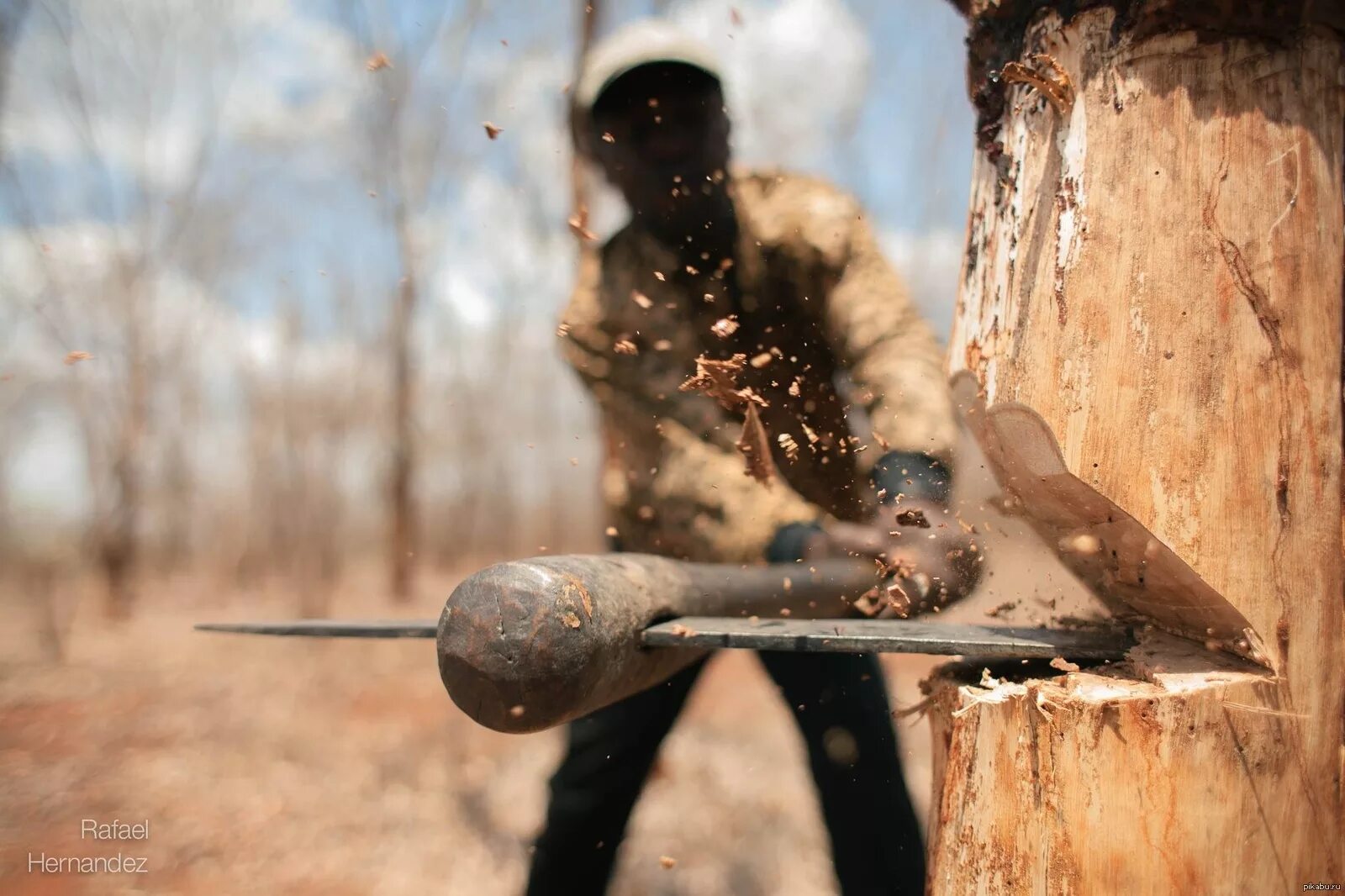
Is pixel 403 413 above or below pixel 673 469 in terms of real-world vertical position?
above

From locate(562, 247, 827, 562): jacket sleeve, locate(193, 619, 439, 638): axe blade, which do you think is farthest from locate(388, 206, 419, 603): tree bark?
locate(193, 619, 439, 638): axe blade

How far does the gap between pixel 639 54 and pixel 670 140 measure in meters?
0.23

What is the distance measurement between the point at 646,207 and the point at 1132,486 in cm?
154

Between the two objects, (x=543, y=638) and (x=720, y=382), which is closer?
(x=543, y=638)

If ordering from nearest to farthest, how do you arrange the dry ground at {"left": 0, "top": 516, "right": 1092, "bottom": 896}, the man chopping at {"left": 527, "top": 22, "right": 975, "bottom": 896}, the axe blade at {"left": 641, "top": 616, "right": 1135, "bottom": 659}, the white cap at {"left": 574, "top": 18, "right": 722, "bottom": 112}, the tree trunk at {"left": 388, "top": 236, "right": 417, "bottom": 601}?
the axe blade at {"left": 641, "top": 616, "right": 1135, "bottom": 659}
the man chopping at {"left": 527, "top": 22, "right": 975, "bottom": 896}
the white cap at {"left": 574, "top": 18, "right": 722, "bottom": 112}
the dry ground at {"left": 0, "top": 516, "right": 1092, "bottom": 896}
the tree trunk at {"left": 388, "top": 236, "right": 417, "bottom": 601}

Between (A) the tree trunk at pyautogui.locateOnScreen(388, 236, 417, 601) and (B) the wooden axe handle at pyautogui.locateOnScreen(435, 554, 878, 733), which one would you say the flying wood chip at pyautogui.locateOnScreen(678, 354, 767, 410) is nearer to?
(B) the wooden axe handle at pyautogui.locateOnScreen(435, 554, 878, 733)

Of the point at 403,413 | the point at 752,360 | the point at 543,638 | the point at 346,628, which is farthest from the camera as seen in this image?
the point at 403,413

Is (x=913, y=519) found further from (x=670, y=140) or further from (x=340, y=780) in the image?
(x=340, y=780)

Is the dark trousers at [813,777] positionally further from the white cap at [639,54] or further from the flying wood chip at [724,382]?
the white cap at [639,54]

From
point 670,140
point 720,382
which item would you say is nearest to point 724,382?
point 720,382

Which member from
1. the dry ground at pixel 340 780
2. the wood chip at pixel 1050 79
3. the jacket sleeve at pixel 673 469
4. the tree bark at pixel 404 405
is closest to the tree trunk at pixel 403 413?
the tree bark at pixel 404 405

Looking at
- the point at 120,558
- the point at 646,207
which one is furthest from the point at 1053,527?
the point at 120,558

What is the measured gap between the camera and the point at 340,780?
203 inches

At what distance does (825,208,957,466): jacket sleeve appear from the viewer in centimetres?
169
